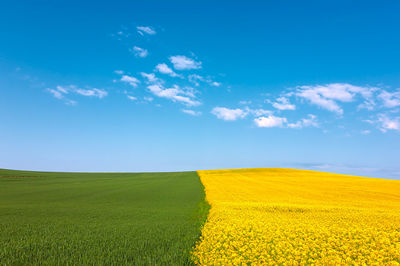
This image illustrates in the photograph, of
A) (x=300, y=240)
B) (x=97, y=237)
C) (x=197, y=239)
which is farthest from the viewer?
(x=197, y=239)

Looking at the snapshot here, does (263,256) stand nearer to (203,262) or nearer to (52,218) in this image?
(203,262)

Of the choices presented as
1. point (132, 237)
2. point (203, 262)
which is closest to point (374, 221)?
point (203, 262)

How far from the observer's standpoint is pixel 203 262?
8164 mm

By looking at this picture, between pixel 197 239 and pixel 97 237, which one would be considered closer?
pixel 97 237

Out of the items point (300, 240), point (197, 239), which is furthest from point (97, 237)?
point (300, 240)

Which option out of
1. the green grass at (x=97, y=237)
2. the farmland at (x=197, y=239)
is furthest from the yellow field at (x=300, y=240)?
the green grass at (x=97, y=237)

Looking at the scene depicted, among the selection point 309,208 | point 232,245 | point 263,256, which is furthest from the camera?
point 309,208

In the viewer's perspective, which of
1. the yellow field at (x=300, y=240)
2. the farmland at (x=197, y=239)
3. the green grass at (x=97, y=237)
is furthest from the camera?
the yellow field at (x=300, y=240)

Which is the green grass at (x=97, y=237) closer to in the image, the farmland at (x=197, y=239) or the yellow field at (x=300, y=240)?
the farmland at (x=197, y=239)

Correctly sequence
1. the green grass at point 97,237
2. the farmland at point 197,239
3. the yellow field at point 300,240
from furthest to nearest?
the yellow field at point 300,240, the farmland at point 197,239, the green grass at point 97,237

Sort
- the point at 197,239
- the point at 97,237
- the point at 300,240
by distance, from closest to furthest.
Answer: the point at 300,240 → the point at 97,237 → the point at 197,239

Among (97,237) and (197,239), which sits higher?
(97,237)

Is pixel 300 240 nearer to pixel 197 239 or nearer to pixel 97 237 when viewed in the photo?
pixel 197 239

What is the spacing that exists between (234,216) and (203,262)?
746cm
